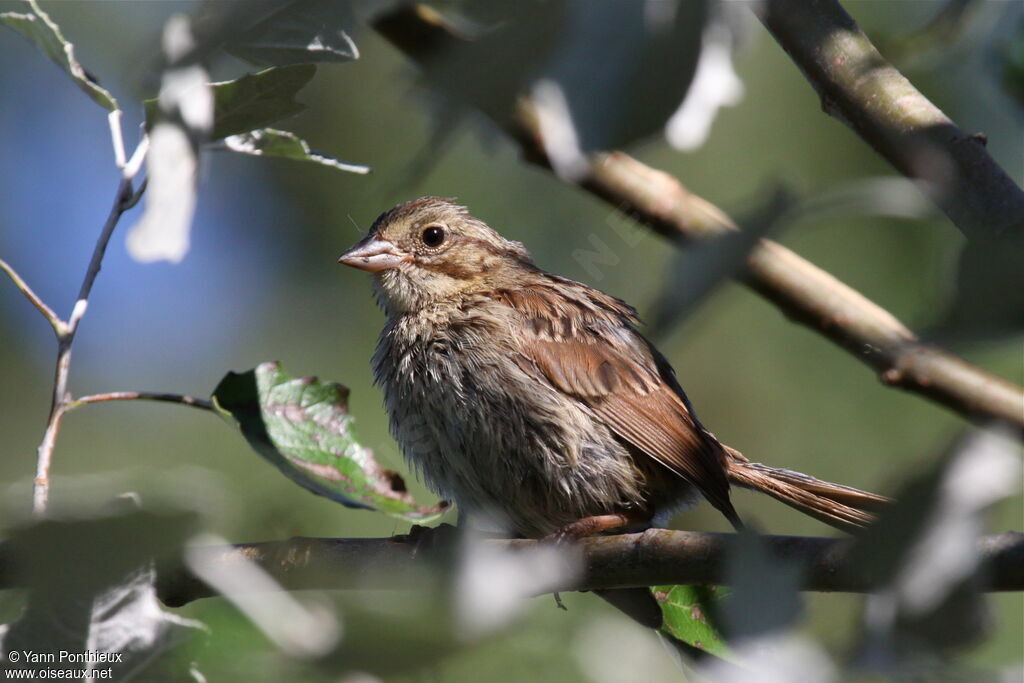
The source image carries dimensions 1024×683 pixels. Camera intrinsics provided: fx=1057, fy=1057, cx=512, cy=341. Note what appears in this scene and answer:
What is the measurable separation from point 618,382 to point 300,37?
2.31 metres

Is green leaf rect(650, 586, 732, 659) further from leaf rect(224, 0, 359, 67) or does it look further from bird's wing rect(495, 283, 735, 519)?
leaf rect(224, 0, 359, 67)

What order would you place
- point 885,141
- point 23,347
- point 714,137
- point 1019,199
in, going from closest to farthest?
1. point 1019,199
2. point 885,141
3. point 714,137
4. point 23,347

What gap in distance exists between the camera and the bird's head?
3.90 m

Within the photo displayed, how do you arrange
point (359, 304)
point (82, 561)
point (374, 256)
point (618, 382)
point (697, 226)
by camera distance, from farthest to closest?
1. point (359, 304)
2. point (374, 256)
3. point (618, 382)
4. point (697, 226)
5. point (82, 561)

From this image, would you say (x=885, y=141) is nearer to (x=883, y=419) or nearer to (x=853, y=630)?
(x=853, y=630)

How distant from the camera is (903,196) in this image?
3.23 feet

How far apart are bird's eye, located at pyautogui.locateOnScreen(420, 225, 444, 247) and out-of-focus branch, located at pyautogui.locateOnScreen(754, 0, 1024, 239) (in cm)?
200

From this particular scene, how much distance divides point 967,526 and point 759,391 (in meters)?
8.38

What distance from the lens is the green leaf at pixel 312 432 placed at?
2596mm

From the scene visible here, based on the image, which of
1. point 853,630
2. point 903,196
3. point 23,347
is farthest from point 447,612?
point 23,347

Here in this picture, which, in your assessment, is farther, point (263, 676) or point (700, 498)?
point (700, 498)

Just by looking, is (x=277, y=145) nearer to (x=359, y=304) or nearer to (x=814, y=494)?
(x=814, y=494)

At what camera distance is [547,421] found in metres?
3.43

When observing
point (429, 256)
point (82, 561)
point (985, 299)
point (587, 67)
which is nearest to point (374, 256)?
point (429, 256)
